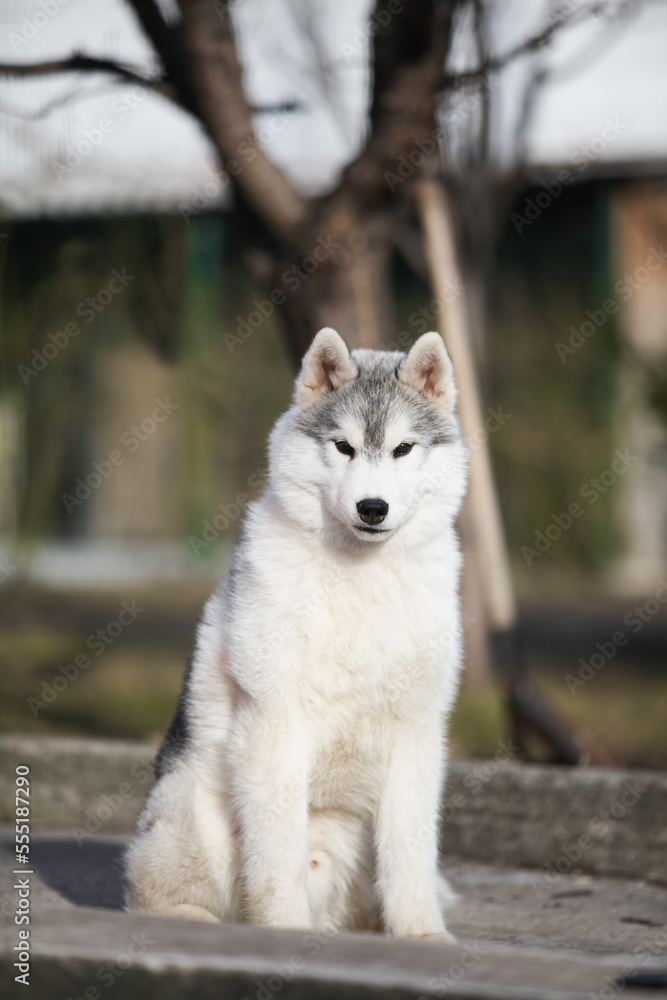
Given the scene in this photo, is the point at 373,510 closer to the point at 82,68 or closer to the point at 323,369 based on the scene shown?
the point at 323,369

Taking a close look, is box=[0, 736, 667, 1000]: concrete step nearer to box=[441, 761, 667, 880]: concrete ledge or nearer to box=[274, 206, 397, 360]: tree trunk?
box=[441, 761, 667, 880]: concrete ledge

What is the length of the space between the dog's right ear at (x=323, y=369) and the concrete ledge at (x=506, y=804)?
6.31ft

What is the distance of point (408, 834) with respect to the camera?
3.23 metres

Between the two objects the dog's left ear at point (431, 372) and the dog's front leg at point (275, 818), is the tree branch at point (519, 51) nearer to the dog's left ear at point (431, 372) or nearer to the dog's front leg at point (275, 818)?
the dog's left ear at point (431, 372)

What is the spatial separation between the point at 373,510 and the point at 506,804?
6.56ft

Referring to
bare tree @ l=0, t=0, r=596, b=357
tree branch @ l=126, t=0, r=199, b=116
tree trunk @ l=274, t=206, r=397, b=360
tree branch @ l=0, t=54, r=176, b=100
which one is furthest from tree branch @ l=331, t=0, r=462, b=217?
tree branch @ l=0, t=54, r=176, b=100

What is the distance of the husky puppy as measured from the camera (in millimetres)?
3135

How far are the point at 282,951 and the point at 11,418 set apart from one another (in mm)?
6224

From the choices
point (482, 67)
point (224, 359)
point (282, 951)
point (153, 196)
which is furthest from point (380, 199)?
point (224, 359)

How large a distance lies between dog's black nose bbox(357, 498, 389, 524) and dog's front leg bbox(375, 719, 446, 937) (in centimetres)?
61

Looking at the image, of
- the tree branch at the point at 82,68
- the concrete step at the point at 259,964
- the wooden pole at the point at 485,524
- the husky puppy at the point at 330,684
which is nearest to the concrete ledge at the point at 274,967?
the concrete step at the point at 259,964

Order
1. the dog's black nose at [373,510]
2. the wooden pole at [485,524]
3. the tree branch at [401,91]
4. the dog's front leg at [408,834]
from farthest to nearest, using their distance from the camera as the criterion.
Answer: the wooden pole at [485,524] < the tree branch at [401,91] < the dog's front leg at [408,834] < the dog's black nose at [373,510]

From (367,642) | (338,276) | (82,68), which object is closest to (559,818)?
(367,642)

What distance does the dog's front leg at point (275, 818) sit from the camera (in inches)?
122
